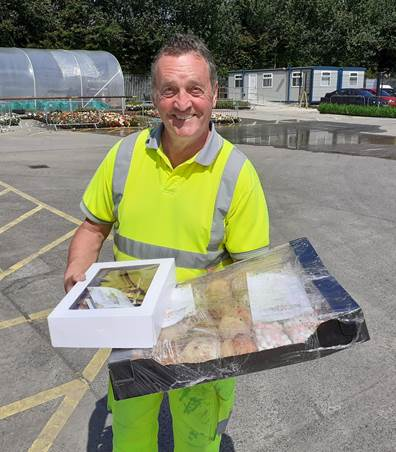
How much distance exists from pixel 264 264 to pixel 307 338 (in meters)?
0.41

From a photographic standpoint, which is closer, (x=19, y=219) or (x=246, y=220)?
(x=246, y=220)

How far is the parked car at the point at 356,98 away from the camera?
103ft

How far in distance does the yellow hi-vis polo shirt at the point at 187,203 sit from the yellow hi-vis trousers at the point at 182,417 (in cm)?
46

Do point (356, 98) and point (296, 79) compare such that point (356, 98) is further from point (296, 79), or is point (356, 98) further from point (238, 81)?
point (238, 81)

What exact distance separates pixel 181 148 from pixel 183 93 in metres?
0.21

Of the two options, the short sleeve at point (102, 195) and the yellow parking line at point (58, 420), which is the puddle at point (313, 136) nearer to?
the yellow parking line at point (58, 420)

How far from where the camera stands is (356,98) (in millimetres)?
32250

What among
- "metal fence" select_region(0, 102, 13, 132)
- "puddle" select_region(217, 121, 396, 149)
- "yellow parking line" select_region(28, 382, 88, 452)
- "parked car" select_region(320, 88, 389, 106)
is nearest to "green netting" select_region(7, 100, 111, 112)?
"metal fence" select_region(0, 102, 13, 132)

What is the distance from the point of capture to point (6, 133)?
1788 cm

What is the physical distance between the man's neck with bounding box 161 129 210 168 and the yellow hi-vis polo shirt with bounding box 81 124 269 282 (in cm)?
3

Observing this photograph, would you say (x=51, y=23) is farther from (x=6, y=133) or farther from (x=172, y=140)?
(x=172, y=140)

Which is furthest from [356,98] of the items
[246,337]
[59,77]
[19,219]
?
[246,337]

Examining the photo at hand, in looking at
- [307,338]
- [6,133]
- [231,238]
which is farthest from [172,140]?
[6,133]

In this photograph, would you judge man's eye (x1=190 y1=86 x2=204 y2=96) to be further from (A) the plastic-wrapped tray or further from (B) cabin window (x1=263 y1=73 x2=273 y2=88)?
(B) cabin window (x1=263 y1=73 x2=273 y2=88)
